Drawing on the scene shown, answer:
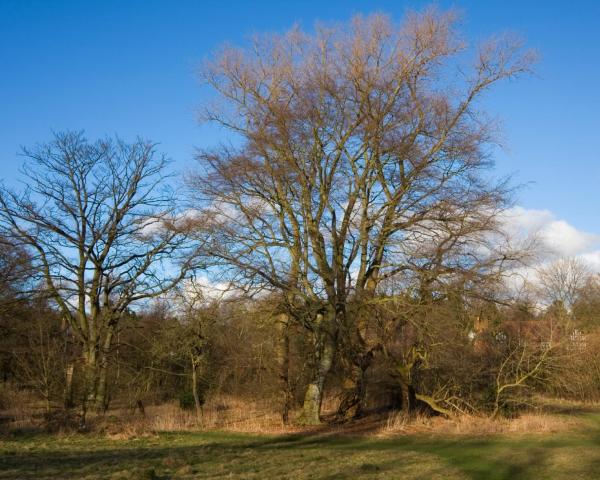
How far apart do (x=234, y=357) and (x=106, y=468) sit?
10.5 m

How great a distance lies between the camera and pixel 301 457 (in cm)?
1234

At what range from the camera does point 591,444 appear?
14812 millimetres

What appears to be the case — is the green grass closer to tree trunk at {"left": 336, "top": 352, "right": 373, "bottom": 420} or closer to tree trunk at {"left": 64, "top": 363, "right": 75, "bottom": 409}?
tree trunk at {"left": 336, "top": 352, "right": 373, "bottom": 420}

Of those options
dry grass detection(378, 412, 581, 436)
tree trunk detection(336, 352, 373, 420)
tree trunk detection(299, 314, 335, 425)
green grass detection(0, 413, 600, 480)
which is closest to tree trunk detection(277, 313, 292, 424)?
tree trunk detection(299, 314, 335, 425)

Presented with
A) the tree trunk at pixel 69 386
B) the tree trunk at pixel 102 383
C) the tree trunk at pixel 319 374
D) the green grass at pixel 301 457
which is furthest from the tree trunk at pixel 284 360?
the tree trunk at pixel 69 386

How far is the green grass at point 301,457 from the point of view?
1007 centimetres

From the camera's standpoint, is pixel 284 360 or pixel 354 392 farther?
pixel 284 360

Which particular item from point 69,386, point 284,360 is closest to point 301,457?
point 284,360

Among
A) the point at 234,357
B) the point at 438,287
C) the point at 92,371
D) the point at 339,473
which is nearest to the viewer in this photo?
the point at 339,473

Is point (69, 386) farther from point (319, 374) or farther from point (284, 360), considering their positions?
point (319, 374)

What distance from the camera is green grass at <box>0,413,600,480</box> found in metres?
10.1

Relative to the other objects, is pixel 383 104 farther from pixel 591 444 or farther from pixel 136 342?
pixel 136 342

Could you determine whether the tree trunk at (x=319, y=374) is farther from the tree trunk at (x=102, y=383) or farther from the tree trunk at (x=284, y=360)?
the tree trunk at (x=102, y=383)

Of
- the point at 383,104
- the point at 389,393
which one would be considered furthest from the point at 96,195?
the point at 389,393
